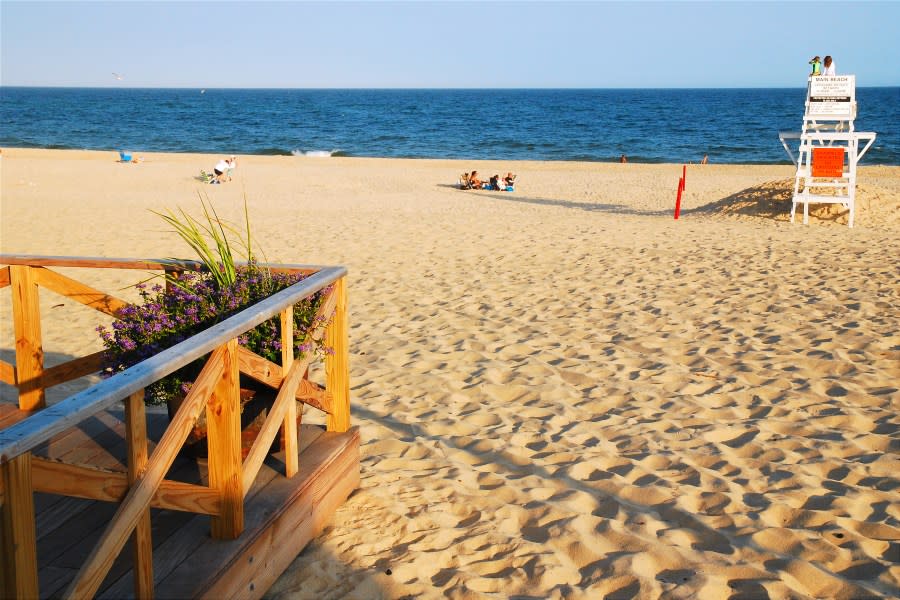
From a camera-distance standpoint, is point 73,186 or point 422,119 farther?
point 422,119

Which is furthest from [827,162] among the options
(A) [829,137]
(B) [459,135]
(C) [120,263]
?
(B) [459,135]

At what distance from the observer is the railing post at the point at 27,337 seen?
416 cm

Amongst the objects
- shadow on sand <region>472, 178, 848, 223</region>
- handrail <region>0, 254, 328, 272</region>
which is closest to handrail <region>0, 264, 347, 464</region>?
handrail <region>0, 254, 328, 272</region>

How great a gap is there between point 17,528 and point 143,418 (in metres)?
0.53

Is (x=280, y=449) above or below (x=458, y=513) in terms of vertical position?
above

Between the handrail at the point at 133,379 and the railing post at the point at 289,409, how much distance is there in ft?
0.35

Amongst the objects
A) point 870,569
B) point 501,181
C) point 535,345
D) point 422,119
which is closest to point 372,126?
point 422,119

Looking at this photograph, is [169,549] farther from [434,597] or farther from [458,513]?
[458,513]

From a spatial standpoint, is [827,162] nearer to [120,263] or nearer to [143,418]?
[120,263]

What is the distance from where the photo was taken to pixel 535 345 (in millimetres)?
6457

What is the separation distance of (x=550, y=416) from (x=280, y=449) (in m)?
1.92

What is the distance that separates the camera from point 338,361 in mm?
3816

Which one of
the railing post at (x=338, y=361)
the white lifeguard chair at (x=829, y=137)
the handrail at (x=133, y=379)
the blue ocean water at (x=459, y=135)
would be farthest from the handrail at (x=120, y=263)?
the blue ocean water at (x=459, y=135)

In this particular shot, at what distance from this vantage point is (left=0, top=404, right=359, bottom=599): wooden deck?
266cm
